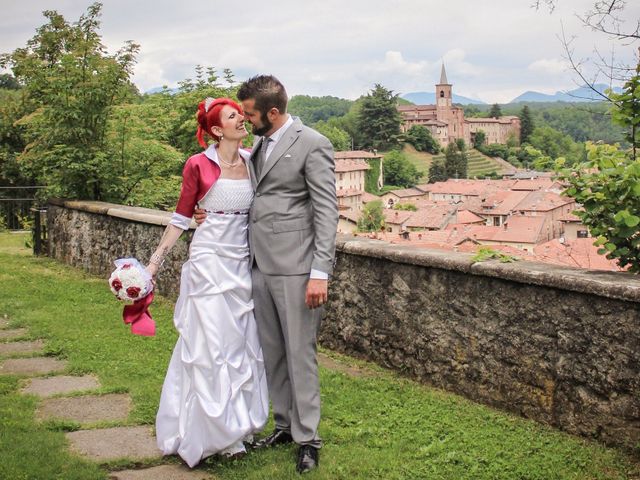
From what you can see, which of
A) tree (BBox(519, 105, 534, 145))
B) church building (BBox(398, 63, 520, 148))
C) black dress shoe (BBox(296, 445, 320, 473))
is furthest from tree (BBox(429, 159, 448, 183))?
black dress shoe (BBox(296, 445, 320, 473))

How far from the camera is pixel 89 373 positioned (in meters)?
4.80

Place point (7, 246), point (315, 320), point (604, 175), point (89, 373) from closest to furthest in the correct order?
point (315, 320), point (604, 175), point (89, 373), point (7, 246)

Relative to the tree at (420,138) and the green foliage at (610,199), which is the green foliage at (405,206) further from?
the green foliage at (610,199)

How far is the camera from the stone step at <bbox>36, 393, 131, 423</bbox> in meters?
3.95

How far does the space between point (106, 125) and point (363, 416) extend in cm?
664

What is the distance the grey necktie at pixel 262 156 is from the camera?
11.2 ft

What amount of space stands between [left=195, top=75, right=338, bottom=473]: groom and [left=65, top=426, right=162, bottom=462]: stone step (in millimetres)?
705

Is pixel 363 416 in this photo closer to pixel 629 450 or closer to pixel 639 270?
pixel 629 450

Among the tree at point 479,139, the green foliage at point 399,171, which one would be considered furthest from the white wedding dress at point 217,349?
the tree at point 479,139

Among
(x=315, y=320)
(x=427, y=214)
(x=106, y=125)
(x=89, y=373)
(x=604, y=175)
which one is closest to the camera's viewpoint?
(x=315, y=320)

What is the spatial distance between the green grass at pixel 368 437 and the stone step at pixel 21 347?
101 millimetres

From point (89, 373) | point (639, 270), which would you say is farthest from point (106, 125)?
point (639, 270)

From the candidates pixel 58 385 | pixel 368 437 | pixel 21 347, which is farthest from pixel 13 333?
pixel 368 437

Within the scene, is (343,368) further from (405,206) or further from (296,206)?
(405,206)
